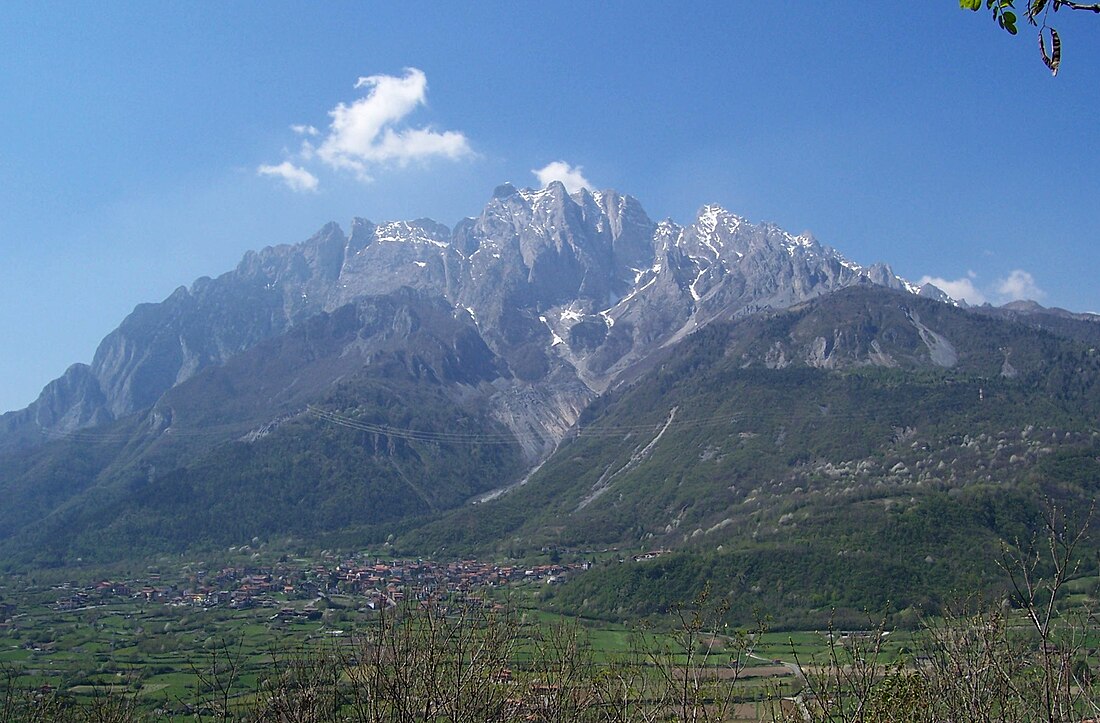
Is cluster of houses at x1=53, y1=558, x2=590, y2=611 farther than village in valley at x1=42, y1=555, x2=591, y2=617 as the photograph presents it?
Yes

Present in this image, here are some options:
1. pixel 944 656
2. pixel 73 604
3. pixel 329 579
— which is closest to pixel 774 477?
pixel 329 579

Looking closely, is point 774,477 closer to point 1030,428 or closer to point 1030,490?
point 1030,428

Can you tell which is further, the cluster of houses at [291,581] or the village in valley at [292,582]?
the cluster of houses at [291,581]

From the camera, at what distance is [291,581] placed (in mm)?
155375

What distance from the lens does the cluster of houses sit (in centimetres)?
13688

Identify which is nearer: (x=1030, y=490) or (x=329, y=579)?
(x=1030, y=490)

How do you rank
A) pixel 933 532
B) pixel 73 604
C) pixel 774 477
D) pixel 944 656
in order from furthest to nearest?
1. pixel 774 477
2. pixel 73 604
3. pixel 933 532
4. pixel 944 656

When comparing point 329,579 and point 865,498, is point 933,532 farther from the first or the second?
point 329,579

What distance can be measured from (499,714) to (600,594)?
106 metres

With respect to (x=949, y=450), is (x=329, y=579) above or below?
below

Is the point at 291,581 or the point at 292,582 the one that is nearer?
the point at 292,582

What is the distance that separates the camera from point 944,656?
84.7 feet

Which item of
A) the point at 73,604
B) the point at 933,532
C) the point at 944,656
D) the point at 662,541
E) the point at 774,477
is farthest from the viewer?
the point at 774,477

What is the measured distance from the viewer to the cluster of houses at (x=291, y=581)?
13688 cm
